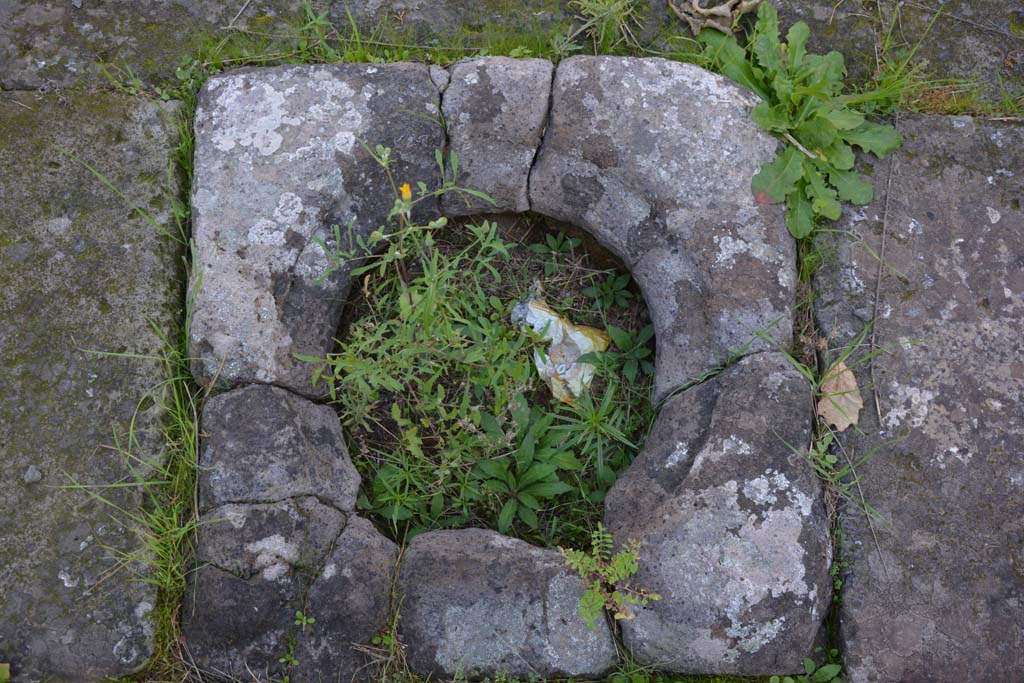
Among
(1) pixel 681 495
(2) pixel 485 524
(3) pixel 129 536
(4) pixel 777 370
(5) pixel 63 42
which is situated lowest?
(2) pixel 485 524

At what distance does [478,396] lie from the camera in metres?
2.36

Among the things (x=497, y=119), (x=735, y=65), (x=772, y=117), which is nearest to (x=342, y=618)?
(x=497, y=119)

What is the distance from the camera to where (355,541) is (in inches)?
80.0

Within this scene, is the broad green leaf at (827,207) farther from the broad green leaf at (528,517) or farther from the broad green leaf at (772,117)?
the broad green leaf at (528,517)

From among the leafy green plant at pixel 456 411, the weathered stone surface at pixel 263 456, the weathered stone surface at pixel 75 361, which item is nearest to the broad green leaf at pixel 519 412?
the leafy green plant at pixel 456 411

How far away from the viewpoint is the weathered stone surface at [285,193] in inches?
82.4

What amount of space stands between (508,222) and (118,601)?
158cm

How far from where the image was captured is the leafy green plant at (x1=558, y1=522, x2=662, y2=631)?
191 cm

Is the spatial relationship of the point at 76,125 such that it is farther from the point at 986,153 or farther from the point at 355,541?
the point at 986,153

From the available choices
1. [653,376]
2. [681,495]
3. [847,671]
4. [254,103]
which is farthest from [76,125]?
[847,671]

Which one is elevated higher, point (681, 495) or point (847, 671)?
point (681, 495)

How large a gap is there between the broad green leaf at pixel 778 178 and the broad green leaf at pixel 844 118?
158 mm

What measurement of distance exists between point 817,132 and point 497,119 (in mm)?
942

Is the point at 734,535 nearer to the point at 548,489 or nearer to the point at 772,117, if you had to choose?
the point at 548,489
